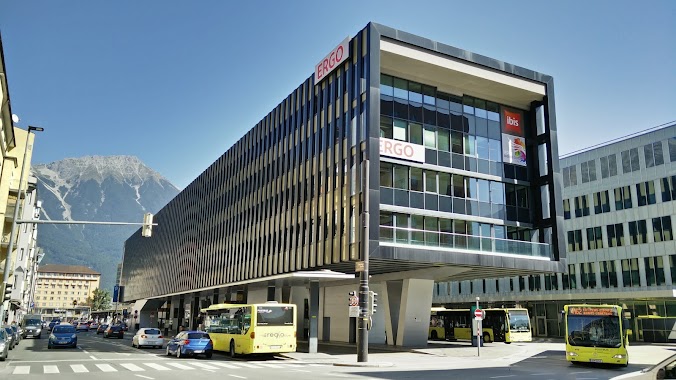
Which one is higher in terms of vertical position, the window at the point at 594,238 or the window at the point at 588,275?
the window at the point at 594,238

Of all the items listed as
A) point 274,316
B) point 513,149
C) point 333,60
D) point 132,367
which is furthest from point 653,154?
point 132,367

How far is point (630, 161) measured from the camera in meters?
55.3

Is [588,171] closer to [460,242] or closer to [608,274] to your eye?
[608,274]

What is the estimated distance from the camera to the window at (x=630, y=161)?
54.7 meters

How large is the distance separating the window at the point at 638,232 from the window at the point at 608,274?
139 inches

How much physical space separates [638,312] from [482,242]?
1139 inches

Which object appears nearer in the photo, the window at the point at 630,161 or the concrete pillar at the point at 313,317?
the concrete pillar at the point at 313,317

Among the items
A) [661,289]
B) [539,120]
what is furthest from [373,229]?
[661,289]

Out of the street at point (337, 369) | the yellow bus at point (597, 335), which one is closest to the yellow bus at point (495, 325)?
the street at point (337, 369)

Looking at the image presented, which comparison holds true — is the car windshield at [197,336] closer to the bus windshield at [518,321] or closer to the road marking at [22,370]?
the road marking at [22,370]

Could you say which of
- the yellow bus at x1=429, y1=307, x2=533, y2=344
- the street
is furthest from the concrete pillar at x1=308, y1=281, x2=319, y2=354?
the yellow bus at x1=429, y1=307, x2=533, y2=344

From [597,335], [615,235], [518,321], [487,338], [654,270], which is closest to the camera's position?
[597,335]

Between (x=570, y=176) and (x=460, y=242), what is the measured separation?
35167 millimetres

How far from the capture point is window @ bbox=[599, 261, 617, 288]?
55.7 meters
